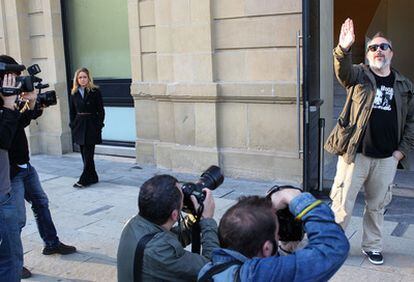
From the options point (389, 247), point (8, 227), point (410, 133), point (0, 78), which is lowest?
point (389, 247)

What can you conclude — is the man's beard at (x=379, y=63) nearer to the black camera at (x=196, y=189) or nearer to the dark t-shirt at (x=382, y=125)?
the dark t-shirt at (x=382, y=125)

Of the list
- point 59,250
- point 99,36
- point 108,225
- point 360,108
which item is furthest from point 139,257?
point 99,36

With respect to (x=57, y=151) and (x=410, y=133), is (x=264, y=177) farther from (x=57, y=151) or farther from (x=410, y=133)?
(x=57, y=151)

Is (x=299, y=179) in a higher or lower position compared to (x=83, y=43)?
lower

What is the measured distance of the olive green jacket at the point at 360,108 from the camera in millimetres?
4027

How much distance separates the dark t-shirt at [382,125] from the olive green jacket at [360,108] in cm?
4

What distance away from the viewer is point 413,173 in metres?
6.96

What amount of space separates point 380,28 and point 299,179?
7506mm

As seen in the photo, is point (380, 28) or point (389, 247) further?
point (380, 28)

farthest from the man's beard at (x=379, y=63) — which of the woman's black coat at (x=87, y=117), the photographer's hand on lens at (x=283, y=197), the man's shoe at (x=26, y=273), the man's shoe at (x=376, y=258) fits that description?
the woman's black coat at (x=87, y=117)

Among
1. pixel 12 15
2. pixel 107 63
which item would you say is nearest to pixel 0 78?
pixel 107 63

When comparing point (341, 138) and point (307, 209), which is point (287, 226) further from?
point (341, 138)

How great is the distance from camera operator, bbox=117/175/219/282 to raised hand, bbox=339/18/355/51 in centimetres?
196

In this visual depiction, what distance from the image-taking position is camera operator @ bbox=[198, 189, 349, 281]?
5.40 feet
